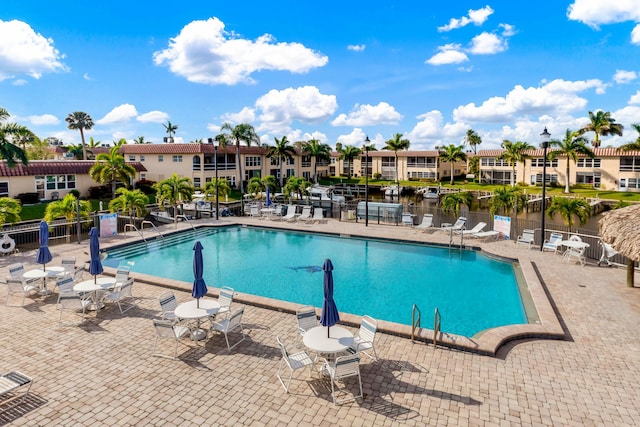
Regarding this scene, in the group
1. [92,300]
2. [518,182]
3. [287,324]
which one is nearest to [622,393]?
[287,324]

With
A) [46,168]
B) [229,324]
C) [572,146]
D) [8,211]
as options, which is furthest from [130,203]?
[572,146]

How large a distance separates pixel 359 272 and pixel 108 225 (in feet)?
44.4

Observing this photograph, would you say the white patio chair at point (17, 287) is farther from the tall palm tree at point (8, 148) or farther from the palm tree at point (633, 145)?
the palm tree at point (633, 145)

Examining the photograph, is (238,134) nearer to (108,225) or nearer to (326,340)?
(108,225)

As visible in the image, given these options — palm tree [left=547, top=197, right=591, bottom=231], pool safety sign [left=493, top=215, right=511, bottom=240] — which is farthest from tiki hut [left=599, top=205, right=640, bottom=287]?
palm tree [left=547, top=197, right=591, bottom=231]

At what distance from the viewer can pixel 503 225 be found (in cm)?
2031

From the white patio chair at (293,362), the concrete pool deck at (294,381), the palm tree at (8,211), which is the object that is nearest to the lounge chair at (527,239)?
the concrete pool deck at (294,381)

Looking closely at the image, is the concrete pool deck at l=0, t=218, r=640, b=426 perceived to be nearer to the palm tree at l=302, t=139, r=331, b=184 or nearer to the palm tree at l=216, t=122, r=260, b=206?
the palm tree at l=216, t=122, r=260, b=206

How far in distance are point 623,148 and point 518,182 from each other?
14.8 metres

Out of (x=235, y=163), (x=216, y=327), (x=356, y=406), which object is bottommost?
(x=356, y=406)

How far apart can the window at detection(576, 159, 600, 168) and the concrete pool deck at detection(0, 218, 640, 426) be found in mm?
54120

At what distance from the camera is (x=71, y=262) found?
13.4 meters

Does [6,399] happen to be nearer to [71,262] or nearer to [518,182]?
[71,262]

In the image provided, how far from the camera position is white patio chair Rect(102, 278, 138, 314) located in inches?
428
